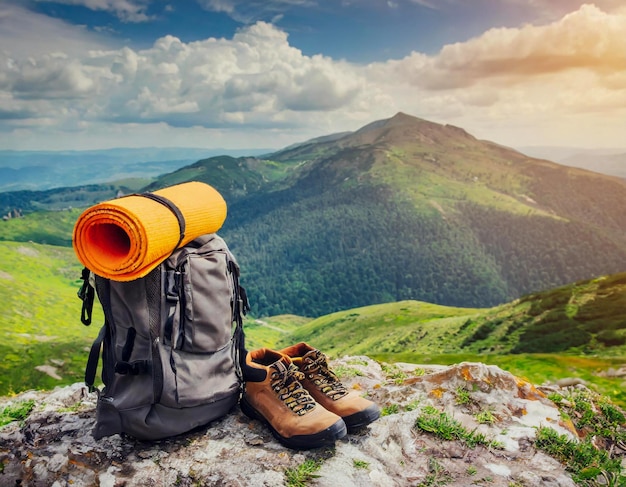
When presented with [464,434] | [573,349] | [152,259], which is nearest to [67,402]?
Answer: [152,259]

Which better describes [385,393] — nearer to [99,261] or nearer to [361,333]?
[99,261]

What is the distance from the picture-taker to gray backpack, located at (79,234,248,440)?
16.6 ft

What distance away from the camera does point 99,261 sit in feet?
15.4

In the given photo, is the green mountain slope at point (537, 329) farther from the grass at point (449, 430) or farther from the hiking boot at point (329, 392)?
the hiking boot at point (329, 392)

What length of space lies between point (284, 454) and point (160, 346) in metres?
1.83

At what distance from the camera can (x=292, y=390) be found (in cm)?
561

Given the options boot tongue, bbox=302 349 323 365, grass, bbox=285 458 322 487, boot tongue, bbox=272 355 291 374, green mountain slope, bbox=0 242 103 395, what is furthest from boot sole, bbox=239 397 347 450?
green mountain slope, bbox=0 242 103 395

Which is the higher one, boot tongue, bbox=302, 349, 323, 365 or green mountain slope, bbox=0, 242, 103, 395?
boot tongue, bbox=302, 349, 323, 365

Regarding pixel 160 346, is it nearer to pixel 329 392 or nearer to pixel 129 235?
pixel 129 235

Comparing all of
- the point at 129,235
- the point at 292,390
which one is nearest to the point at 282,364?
the point at 292,390

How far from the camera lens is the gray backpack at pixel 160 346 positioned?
5055 millimetres

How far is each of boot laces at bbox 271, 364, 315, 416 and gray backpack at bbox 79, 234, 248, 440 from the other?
785 mm

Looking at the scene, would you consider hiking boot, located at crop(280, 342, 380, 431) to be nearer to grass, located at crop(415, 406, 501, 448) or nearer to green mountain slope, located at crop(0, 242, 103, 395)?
grass, located at crop(415, 406, 501, 448)

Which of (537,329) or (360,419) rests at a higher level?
(360,419)
